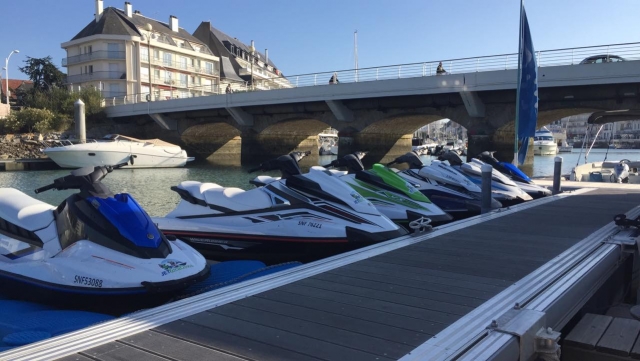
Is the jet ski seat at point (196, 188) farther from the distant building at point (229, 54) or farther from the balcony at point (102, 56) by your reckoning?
the distant building at point (229, 54)

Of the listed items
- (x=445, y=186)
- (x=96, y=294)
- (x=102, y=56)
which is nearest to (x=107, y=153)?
(x=445, y=186)

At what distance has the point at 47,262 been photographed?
14.3ft

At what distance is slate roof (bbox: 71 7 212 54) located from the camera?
179 feet

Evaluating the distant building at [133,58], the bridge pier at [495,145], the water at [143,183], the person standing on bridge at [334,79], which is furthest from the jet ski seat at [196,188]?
the distant building at [133,58]

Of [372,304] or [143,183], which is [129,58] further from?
[372,304]

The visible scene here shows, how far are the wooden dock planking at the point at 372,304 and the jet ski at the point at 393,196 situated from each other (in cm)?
170

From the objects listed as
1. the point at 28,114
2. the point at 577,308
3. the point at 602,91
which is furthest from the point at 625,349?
the point at 28,114

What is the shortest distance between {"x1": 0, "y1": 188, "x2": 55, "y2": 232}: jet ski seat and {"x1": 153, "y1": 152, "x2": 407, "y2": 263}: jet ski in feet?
6.28

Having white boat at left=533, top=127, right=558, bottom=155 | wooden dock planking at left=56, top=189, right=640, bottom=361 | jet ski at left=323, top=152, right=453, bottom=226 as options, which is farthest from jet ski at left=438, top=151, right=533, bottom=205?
white boat at left=533, top=127, right=558, bottom=155

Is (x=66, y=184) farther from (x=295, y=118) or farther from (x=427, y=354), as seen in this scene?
(x=295, y=118)

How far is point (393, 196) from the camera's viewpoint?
24.3 ft

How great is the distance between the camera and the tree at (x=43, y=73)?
56219 mm

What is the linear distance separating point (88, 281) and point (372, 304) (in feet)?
8.01

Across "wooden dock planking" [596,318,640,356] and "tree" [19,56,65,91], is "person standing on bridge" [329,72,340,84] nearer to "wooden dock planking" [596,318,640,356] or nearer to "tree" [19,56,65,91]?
"wooden dock planking" [596,318,640,356]
